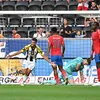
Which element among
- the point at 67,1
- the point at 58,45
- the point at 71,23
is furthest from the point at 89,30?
the point at 67,1

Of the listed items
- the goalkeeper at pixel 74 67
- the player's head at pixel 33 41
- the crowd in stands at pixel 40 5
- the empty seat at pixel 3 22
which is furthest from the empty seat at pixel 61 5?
the player's head at pixel 33 41

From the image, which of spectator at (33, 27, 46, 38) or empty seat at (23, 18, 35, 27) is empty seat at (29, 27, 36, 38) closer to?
empty seat at (23, 18, 35, 27)

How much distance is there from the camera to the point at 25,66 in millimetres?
16406

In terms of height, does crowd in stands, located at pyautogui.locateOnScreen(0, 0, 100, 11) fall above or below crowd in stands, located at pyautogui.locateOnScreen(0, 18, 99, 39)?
above

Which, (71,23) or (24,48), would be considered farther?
(71,23)

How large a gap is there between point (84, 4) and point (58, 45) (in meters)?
4.51

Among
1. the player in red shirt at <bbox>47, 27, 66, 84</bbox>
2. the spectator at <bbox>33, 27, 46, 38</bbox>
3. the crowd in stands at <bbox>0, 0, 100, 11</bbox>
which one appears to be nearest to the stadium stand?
the spectator at <bbox>33, 27, 46, 38</bbox>

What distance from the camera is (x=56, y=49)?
50.9ft

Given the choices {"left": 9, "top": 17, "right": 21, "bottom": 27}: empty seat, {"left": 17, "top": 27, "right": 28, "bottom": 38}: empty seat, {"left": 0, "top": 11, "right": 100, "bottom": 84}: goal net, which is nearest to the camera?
{"left": 0, "top": 11, "right": 100, "bottom": 84}: goal net

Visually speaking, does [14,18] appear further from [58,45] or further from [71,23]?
[58,45]

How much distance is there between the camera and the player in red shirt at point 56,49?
15.4 meters

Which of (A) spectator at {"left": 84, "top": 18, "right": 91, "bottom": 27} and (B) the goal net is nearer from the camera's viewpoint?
(B) the goal net

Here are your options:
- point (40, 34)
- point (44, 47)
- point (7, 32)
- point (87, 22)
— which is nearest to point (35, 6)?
point (7, 32)

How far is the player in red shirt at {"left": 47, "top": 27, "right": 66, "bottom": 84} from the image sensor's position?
606 inches
